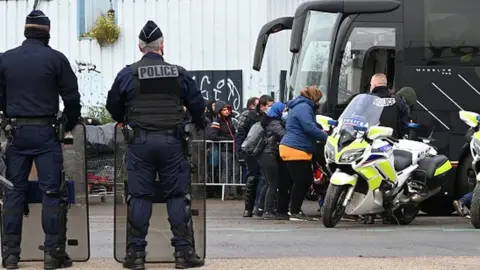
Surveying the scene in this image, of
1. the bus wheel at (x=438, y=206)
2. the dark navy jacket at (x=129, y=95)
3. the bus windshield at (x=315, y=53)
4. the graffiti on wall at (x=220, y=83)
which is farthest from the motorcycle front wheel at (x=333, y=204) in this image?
the graffiti on wall at (x=220, y=83)

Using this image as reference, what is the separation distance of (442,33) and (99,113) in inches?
333

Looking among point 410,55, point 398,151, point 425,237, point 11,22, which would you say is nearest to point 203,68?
point 11,22

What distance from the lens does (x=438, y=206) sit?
51.9 ft

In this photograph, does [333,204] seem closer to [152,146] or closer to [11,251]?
[152,146]

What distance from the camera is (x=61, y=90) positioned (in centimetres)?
787

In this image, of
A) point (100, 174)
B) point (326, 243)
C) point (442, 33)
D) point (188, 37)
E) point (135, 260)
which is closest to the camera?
point (135, 260)

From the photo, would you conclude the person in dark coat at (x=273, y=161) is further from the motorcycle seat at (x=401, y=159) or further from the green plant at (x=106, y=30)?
the green plant at (x=106, y=30)

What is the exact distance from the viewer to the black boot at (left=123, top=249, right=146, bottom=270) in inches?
305

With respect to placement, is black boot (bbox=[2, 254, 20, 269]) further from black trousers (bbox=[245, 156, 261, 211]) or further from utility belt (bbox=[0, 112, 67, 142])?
black trousers (bbox=[245, 156, 261, 211])

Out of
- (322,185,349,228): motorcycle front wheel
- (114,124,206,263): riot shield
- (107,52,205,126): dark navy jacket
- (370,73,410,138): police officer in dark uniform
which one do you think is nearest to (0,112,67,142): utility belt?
(107,52,205,126): dark navy jacket

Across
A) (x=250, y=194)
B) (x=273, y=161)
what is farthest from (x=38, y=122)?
(x=250, y=194)

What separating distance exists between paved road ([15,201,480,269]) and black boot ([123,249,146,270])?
0.25 metres

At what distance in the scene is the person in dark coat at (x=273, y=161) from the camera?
1457 cm

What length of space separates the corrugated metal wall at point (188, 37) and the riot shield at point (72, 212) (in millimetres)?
14860
